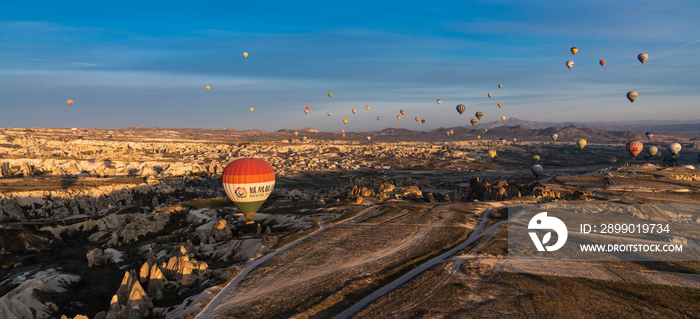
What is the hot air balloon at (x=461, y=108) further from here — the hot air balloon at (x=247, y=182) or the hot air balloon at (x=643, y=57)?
the hot air balloon at (x=247, y=182)

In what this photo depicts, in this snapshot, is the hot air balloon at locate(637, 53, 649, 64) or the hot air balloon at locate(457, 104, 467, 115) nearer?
the hot air balloon at locate(637, 53, 649, 64)

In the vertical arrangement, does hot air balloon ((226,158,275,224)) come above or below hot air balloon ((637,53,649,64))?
below

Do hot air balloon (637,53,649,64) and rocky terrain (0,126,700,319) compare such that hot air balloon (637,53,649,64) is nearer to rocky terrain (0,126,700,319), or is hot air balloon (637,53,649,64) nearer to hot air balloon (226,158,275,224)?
rocky terrain (0,126,700,319)

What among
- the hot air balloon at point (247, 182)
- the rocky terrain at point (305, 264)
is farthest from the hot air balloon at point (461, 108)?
the hot air balloon at point (247, 182)

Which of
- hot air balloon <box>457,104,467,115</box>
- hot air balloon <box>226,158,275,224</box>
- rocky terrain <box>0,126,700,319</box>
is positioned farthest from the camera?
hot air balloon <box>457,104,467,115</box>

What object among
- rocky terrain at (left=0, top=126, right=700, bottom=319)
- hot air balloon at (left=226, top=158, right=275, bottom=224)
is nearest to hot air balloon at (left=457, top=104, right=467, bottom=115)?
rocky terrain at (left=0, top=126, right=700, bottom=319)

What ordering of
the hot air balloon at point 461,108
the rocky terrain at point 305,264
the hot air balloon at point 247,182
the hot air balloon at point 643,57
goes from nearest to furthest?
the rocky terrain at point 305,264
the hot air balloon at point 247,182
the hot air balloon at point 643,57
the hot air balloon at point 461,108

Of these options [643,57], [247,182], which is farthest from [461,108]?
[247,182]

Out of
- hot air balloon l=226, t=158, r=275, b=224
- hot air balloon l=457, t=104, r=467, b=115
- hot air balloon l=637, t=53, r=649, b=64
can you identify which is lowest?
hot air balloon l=226, t=158, r=275, b=224

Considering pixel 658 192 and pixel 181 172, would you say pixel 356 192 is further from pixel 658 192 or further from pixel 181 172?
pixel 181 172
